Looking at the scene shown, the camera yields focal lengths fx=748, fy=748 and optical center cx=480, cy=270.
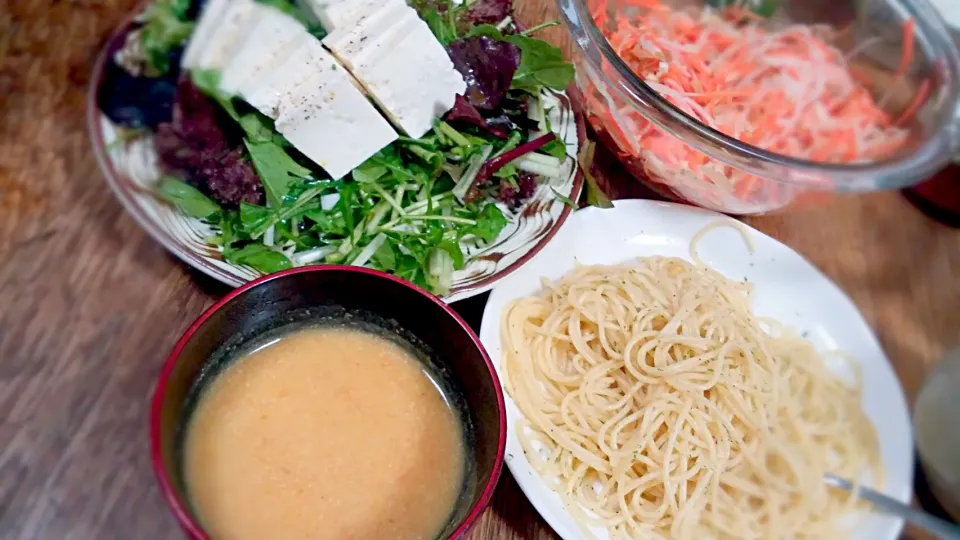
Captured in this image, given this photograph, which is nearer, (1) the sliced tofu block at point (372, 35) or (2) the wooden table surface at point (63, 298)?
(2) the wooden table surface at point (63, 298)

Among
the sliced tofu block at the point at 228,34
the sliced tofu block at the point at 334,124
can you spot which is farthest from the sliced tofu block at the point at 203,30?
the sliced tofu block at the point at 334,124

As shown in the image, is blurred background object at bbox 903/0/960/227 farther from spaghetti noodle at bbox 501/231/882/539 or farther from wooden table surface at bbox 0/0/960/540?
wooden table surface at bbox 0/0/960/540

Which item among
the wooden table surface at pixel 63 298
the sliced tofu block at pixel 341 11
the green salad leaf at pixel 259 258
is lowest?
the green salad leaf at pixel 259 258

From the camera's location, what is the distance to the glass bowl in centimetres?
102

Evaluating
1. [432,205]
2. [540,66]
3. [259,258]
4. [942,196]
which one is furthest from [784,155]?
[259,258]

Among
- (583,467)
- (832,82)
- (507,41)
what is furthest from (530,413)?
(832,82)

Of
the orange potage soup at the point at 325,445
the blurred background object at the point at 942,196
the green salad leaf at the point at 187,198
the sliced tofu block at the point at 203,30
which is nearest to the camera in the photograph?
the sliced tofu block at the point at 203,30

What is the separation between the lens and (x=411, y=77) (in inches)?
38.8

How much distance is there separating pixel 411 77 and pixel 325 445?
1.61ft

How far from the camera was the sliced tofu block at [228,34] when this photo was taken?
17.5 inches

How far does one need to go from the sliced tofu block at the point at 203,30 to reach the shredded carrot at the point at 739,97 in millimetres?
762

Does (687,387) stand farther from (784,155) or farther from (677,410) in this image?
(784,155)

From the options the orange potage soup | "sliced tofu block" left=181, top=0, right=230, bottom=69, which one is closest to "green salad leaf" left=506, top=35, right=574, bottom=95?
the orange potage soup

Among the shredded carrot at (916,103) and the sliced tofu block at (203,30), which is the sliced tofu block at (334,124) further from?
the shredded carrot at (916,103)
